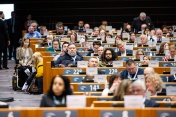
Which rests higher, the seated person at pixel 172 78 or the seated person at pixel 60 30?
the seated person at pixel 60 30

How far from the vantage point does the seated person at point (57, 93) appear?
25.9ft

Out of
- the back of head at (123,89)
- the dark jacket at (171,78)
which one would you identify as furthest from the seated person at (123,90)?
the dark jacket at (171,78)

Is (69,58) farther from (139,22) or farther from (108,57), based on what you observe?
(139,22)

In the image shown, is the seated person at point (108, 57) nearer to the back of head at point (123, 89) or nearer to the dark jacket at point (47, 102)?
the back of head at point (123, 89)

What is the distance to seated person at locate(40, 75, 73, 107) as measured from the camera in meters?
7.90

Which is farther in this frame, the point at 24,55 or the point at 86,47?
the point at 86,47

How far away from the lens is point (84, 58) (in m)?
14.8

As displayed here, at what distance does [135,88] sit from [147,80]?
1733mm

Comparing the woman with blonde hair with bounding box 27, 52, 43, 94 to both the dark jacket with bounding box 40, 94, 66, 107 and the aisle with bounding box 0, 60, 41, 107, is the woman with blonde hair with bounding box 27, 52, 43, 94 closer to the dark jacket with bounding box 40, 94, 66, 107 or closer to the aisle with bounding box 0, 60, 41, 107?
the aisle with bounding box 0, 60, 41, 107

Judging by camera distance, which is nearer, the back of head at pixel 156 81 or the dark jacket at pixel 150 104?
the dark jacket at pixel 150 104

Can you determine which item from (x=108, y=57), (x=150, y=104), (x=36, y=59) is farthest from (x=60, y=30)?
(x=150, y=104)

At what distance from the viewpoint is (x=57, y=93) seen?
7945 mm

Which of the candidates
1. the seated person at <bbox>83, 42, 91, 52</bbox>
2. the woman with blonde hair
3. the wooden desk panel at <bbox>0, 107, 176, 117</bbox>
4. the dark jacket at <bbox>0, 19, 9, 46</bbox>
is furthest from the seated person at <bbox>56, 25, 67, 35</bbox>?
the wooden desk panel at <bbox>0, 107, 176, 117</bbox>

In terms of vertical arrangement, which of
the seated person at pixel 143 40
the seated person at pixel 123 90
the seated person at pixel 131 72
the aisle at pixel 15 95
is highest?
the seated person at pixel 143 40
